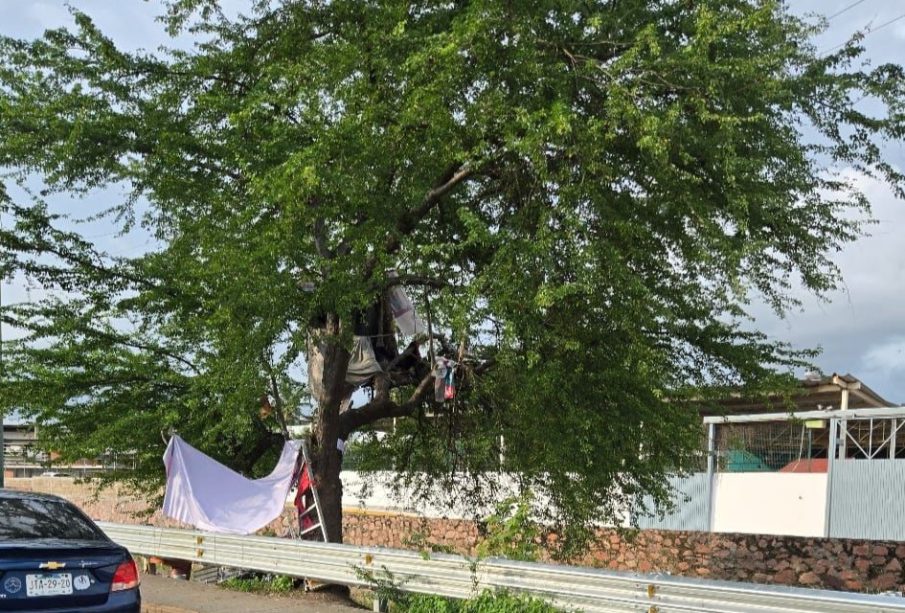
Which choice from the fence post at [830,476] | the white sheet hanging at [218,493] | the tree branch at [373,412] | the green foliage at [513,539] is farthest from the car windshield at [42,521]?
the fence post at [830,476]

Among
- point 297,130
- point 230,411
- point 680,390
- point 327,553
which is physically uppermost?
point 297,130

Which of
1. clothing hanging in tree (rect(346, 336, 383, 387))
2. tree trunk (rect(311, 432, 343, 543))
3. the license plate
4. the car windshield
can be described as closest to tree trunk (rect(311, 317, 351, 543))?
tree trunk (rect(311, 432, 343, 543))

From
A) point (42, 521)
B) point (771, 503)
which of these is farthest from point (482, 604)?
point (771, 503)

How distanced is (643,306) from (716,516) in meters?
8.96

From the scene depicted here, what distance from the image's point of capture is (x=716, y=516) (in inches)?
758

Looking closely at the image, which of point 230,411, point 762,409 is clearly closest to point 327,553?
point 230,411

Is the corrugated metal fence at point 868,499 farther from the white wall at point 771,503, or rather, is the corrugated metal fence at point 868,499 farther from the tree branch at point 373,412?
the tree branch at point 373,412

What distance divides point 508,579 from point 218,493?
5.80m

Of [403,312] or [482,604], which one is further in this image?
[403,312]

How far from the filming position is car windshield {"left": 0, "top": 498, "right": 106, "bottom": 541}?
8.27 meters

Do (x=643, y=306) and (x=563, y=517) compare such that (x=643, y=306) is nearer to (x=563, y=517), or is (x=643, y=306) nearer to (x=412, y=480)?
(x=563, y=517)

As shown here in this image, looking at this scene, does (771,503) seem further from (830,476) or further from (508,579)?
(508,579)

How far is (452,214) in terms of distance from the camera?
1438cm

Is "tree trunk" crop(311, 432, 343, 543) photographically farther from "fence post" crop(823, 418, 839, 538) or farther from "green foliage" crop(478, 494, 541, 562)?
"fence post" crop(823, 418, 839, 538)
